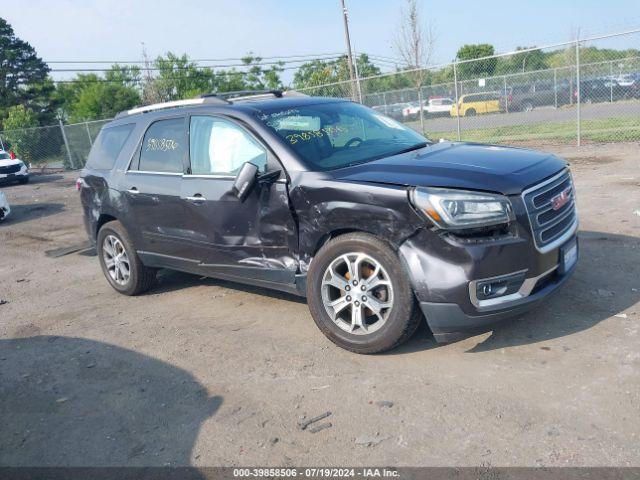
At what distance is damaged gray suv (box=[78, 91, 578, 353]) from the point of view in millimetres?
3604

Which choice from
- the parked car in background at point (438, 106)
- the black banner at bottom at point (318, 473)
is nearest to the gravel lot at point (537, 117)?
the parked car in background at point (438, 106)

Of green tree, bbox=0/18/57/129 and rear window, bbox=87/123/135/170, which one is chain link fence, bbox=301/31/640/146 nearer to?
rear window, bbox=87/123/135/170

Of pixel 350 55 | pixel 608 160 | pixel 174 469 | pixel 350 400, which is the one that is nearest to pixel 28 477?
pixel 174 469

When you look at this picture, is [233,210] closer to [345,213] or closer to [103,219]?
[345,213]

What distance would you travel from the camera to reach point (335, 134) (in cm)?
475

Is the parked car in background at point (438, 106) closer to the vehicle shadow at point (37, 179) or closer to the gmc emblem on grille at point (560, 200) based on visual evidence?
the vehicle shadow at point (37, 179)

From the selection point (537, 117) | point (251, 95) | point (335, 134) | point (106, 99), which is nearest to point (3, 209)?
point (251, 95)

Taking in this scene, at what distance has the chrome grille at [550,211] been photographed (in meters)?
3.70

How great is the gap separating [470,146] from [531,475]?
8.97 feet

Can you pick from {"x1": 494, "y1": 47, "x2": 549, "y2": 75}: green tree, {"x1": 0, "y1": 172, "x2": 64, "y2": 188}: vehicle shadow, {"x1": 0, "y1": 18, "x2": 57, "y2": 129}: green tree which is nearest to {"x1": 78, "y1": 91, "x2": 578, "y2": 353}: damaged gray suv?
{"x1": 0, "y1": 172, "x2": 64, "y2": 188}: vehicle shadow

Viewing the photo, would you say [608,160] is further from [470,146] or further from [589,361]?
[589,361]

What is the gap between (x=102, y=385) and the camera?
4.04m

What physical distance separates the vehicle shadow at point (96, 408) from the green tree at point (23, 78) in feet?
160

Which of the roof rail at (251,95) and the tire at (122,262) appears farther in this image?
the tire at (122,262)
